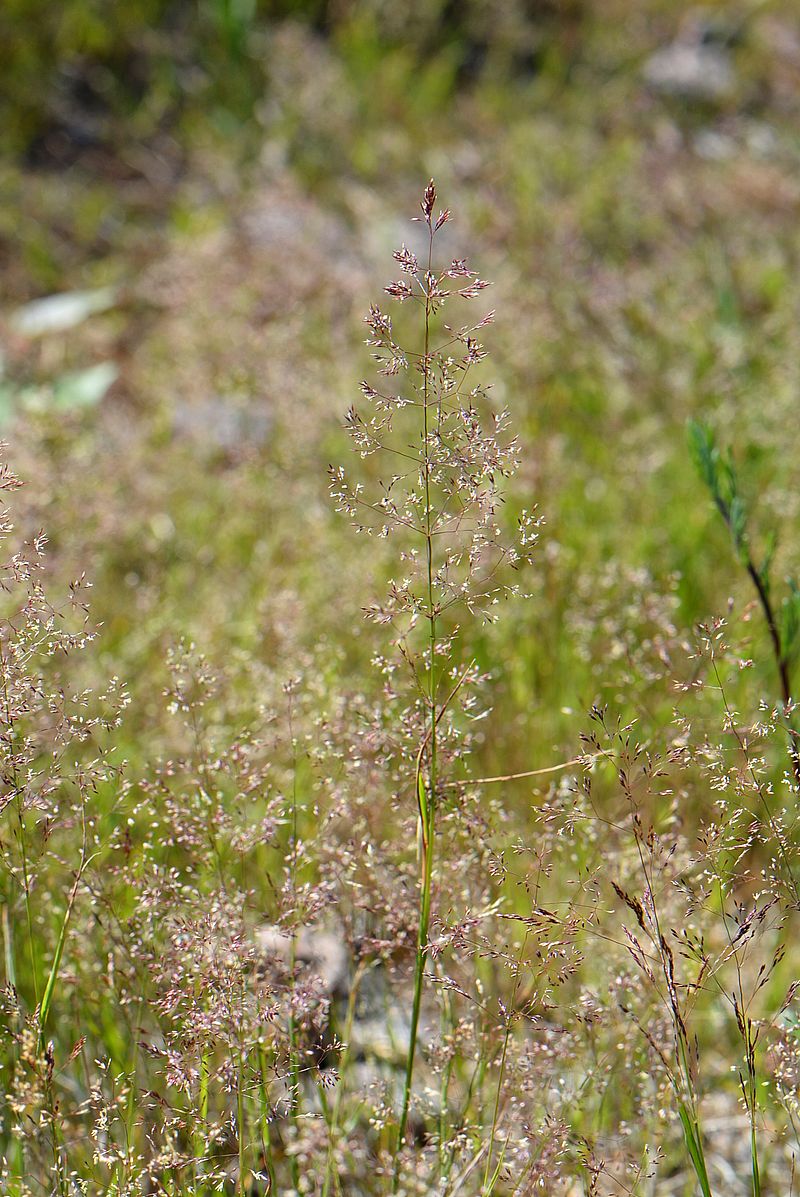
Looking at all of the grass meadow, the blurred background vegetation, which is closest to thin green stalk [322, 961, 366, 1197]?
the grass meadow

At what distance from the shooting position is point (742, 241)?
6.06 meters

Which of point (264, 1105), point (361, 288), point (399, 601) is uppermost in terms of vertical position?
point (361, 288)

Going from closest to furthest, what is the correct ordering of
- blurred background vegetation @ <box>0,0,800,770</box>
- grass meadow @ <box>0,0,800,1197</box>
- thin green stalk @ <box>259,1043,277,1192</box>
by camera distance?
thin green stalk @ <box>259,1043,277,1192</box>
grass meadow @ <box>0,0,800,1197</box>
blurred background vegetation @ <box>0,0,800,770</box>

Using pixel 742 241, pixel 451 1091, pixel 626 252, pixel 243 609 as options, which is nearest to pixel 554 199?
pixel 626 252

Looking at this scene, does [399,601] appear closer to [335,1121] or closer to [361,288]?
[335,1121]

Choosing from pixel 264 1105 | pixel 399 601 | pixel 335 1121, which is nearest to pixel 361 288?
pixel 399 601

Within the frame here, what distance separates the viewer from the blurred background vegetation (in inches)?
132

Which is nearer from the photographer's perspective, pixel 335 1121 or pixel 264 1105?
pixel 264 1105

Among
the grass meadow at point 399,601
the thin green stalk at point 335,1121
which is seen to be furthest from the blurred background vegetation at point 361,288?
the thin green stalk at point 335,1121

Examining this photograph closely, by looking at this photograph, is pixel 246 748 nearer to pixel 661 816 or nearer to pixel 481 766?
pixel 661 816

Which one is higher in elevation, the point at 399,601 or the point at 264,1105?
the point at 399,601

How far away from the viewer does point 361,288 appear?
5465 mm

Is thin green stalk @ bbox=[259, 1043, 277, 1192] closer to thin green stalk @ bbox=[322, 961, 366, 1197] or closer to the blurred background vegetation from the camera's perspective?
thin green stalk @ bbox=[322, 961, 366, 1197]

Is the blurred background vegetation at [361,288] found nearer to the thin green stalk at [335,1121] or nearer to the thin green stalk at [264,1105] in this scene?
the thin green stalk at [335,1121]
